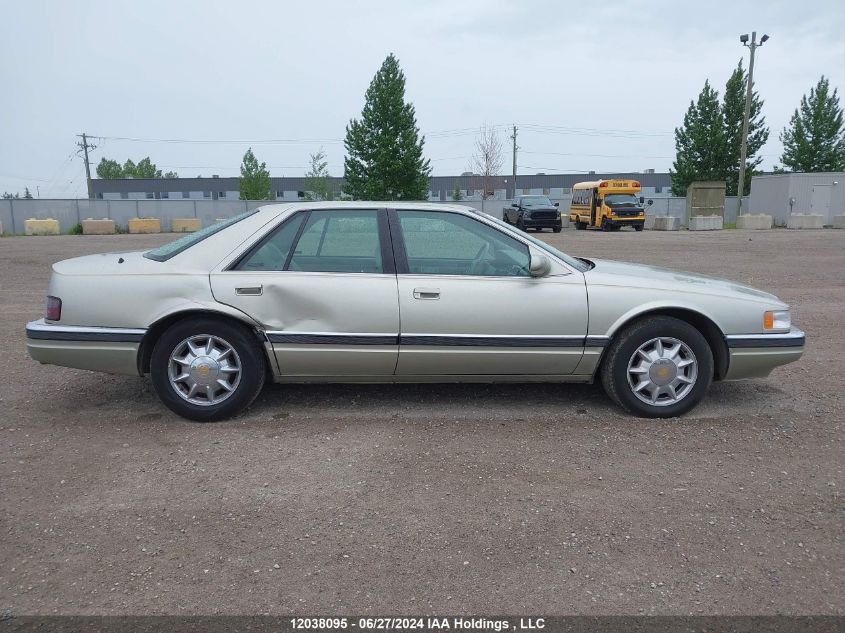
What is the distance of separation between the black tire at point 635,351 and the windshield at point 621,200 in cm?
2911

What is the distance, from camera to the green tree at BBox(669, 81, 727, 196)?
45531 millimetres

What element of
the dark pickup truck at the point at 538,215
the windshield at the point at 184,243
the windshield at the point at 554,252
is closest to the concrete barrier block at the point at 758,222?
the dark pickup truck at the point at 538,215

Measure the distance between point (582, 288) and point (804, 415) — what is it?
5.82 feet

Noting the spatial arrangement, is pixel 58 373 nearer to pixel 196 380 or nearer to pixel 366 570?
pixel 196 380

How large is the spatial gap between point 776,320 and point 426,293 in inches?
92.3

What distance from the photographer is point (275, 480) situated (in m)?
3.56

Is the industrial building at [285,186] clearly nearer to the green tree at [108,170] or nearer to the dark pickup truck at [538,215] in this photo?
the green tree at [108,170]

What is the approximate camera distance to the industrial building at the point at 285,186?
8000cm

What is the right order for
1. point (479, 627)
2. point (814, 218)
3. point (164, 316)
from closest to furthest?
point (479, 627) → point (164, 316) → point (814, 218)

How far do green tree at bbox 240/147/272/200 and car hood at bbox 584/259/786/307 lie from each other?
62363 millimetres

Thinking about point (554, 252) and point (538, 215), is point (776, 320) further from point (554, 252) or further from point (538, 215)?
point (538, 215)

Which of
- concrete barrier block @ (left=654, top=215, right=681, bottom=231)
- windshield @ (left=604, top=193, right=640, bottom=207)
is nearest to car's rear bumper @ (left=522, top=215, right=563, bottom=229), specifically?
windshield @ (left=604, top=193, right=640, bottom=207)

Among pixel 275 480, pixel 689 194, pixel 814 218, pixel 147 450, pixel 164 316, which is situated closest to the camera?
pixel 275 480

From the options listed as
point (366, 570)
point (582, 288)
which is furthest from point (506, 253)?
point (366, 570)
